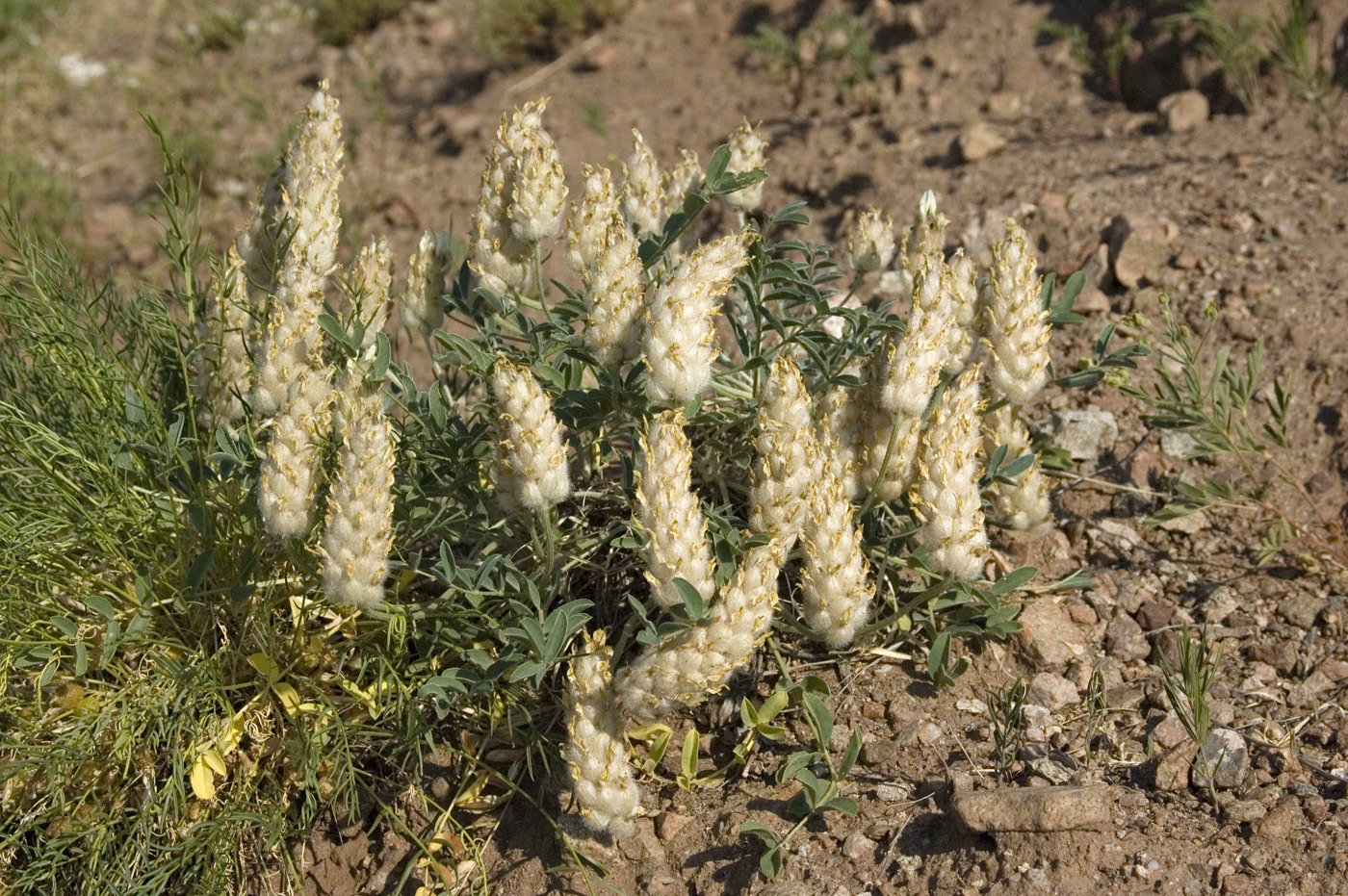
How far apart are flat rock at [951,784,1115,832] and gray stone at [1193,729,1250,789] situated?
22 cm

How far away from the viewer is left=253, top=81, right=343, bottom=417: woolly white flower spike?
2676 millimetres

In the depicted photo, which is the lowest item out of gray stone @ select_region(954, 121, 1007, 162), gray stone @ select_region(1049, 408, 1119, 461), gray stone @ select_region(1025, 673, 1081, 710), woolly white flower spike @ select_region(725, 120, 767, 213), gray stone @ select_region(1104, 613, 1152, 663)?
gray stone @ select_region(1025, 673, 1081, 710)

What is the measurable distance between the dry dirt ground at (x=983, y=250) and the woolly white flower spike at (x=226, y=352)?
65cm

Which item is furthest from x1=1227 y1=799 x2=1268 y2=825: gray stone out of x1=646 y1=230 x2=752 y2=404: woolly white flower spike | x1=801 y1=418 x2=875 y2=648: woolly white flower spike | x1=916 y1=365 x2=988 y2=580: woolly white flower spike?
x1=646 y1=230 x2=752 y2=404: woolly white flower spike

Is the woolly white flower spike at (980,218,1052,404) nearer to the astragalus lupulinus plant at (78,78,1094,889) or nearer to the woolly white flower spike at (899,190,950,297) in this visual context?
the astragalus lupulinus plant at (78,78,1094,889)

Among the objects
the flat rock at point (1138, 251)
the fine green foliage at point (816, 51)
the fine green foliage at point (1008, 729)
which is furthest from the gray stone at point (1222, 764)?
the fine green foliage at point (816, 51)

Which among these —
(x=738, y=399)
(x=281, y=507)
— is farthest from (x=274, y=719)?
(x=738, y=399)

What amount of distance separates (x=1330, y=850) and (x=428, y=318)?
6.89ft

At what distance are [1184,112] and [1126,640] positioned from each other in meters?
2.50

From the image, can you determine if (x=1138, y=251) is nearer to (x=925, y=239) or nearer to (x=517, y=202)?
(x=925, y=239)

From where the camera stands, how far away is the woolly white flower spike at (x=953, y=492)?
255cm

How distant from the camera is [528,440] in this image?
241 centimetres

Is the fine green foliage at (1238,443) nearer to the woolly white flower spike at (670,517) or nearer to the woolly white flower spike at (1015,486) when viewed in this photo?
the woolly white flower spike at (1015,486)

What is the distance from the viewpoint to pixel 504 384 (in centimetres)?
240
